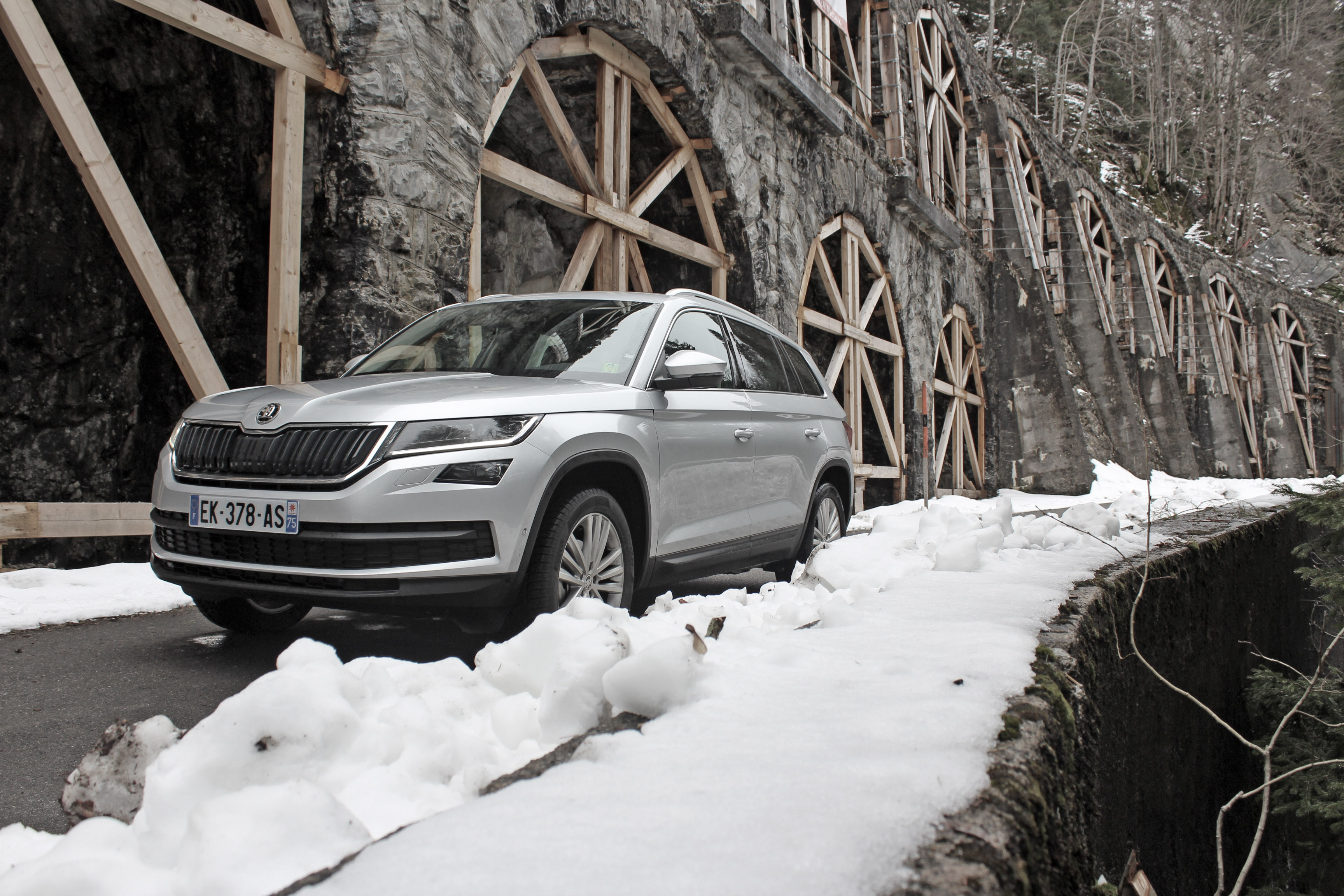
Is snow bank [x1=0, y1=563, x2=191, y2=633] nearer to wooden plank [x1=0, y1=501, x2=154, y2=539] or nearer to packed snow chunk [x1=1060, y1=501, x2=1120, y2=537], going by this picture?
wooden plank [x1=0, y1=501, x2=154, y2=539]

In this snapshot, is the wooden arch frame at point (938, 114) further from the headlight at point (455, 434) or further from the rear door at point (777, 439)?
the headlight at point (455, 434)

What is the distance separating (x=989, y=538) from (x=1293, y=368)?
164ft

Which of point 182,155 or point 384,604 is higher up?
point 182,155

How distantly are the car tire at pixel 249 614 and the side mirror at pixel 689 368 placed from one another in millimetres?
1802

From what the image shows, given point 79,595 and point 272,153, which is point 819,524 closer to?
point 79,595

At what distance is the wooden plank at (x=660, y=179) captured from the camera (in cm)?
908

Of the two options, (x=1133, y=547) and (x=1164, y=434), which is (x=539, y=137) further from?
(x=1164, y=434)

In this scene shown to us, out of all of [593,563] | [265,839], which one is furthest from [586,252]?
[265,839]

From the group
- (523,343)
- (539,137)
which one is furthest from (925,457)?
(523,343)

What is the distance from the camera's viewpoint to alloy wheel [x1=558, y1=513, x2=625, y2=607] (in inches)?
143

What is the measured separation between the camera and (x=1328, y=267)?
44.8 metres

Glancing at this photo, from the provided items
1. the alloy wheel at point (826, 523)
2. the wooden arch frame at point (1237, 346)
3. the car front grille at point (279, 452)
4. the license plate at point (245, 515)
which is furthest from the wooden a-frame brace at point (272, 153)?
the wooden arch frame at point (1237, 346)

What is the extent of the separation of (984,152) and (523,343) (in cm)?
1859

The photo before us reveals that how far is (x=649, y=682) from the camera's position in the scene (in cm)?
176
